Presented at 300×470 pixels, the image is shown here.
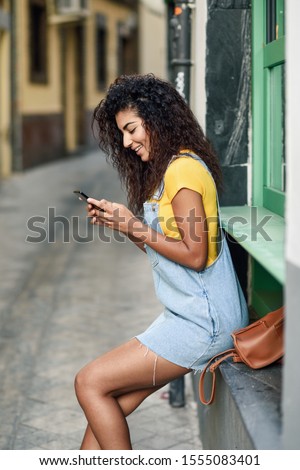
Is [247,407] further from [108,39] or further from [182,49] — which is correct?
[108,39]

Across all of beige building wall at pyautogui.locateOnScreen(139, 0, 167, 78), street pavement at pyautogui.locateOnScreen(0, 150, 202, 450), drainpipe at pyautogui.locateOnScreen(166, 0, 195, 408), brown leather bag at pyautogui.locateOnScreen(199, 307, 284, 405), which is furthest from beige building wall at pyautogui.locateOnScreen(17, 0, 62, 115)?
brown leather bag at pyautogui.locateOnScreen(199, 307, 284, 405)

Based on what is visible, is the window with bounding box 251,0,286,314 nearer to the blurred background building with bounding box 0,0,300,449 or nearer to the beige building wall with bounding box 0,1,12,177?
the blurred background building with bounding box 0,0,300,449

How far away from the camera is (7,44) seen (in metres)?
16.8

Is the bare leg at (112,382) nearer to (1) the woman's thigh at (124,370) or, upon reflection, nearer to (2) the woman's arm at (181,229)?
(1) the woman's thigh at (124,370)

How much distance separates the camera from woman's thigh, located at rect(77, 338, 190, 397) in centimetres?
284

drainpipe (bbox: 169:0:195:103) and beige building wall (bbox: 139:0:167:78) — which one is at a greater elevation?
beige building wall (bbox: 139:0:167:78)

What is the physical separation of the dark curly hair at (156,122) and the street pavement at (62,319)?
1631 mm

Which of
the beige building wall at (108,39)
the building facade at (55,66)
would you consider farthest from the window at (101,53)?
the beige building wall at (108,39)

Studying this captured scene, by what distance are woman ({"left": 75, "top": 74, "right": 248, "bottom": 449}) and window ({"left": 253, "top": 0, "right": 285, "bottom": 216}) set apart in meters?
0.41

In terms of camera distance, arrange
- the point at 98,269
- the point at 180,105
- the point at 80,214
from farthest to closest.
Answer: the point at 80,214, the point at 98,269, the point at 180,105

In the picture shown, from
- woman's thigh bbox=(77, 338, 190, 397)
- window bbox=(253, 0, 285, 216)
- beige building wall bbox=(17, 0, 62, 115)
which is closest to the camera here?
woman's thigh bbox=(77, 338, 190, 397)
